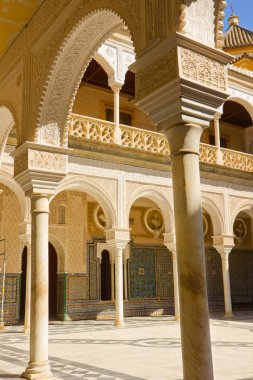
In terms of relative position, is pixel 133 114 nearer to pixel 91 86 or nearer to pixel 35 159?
pixel 91 86

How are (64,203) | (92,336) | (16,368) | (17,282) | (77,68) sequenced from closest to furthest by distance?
A: (77,68)
(16,368)
(92,336)
(17,282)
(64,203)

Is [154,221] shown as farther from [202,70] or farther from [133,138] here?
[202,70]

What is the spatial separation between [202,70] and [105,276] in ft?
35.6

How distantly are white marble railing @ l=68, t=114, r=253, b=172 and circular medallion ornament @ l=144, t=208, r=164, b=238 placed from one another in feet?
9.25

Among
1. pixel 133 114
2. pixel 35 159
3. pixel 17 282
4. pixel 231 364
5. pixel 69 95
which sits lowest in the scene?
pixel 231 364

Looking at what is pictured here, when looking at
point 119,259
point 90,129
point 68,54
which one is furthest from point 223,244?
point 68,54

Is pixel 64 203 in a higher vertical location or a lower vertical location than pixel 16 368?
higher

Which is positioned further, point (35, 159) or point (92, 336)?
point (92, 336)

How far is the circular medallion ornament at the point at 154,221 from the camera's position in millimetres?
13922

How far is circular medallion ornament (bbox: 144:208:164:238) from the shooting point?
45.7 feet

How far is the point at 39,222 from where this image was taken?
14.5ft

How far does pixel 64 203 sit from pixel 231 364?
7.75 metres

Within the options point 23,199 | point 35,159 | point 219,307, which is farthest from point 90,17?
point 219,307

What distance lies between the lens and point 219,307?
48.7 ft
